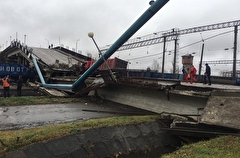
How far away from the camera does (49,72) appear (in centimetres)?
2470

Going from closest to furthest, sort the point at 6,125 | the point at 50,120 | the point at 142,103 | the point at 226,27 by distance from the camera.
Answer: the point at 6,125, the point at 50,120, the point at 142,103, the point at 226,27

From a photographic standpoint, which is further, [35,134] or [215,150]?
[35,134]

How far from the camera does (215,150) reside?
625 cm

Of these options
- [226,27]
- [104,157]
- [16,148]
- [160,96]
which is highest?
[226,27]

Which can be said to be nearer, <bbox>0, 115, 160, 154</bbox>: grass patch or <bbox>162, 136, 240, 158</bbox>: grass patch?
<bbox>162, 136, 240, 158</bbox>: grass patch

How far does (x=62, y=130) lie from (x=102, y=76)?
27.3 ft

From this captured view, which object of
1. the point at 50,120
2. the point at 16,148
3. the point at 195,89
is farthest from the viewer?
the point at 195,89

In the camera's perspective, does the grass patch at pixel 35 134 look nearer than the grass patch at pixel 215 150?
No

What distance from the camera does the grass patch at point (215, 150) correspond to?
5.93 m

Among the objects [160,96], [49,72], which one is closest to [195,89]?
[160,96]

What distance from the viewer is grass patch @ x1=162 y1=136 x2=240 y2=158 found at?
593 centimetres

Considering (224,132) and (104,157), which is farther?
(224,132)

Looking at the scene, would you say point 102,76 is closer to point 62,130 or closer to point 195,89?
point 195,89

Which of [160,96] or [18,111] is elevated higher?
[160,96]
